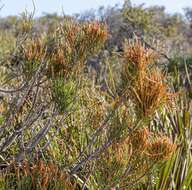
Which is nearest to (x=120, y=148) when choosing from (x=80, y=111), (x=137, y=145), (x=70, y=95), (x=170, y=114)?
(x=137, y=145)

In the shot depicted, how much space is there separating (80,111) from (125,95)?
2.72 ft

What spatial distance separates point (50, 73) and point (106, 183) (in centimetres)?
64

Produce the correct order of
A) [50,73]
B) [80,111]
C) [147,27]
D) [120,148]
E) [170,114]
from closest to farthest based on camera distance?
[120,148] < [50,73] < [80,111] < [170,114] < [147,27]

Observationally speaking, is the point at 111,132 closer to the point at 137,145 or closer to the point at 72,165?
the point at 137,145

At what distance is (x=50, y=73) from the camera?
104 inches

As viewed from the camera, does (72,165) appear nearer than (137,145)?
No

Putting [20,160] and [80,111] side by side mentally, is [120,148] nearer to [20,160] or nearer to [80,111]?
[20,160]

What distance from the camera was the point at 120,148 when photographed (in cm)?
215

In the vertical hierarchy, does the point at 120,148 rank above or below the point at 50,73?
below

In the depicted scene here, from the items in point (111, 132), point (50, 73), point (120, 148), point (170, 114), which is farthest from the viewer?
point (170, 114)

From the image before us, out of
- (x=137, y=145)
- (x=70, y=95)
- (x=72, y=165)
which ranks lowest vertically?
(x=72, y=165)

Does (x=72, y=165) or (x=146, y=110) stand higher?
(x=146, y=110)

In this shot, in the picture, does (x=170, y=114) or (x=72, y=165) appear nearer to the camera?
(x=72, y=165)

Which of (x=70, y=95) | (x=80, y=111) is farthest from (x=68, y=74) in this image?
(x=80, y=111)
